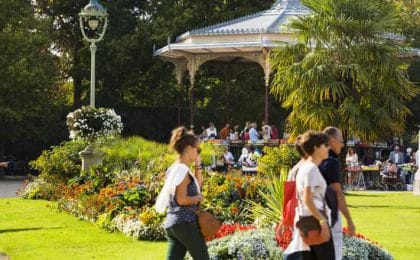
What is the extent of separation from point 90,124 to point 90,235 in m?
9.04

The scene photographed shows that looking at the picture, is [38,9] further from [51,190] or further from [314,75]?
[314,75]

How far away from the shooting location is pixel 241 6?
154ft

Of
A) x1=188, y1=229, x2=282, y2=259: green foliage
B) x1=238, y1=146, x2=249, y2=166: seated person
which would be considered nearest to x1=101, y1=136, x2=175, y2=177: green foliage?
x1=238, y1=146, x2=249, y2=166: seated person

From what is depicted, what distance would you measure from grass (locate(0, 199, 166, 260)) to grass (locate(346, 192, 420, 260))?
3728mm

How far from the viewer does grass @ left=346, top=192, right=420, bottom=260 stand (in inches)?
587

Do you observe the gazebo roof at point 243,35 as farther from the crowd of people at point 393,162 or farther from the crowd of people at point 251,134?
the crowd of people at point 393,162

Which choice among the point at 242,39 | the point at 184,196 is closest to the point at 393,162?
the point at 242,39

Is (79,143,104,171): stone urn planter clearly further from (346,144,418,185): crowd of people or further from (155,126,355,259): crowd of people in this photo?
(155,126,355,259): crowd of people

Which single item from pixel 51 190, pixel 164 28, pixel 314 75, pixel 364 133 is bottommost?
pixel 51 190

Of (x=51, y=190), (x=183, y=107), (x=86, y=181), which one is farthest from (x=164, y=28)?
(x=86, y=181)

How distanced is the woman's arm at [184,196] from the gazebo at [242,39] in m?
24.4

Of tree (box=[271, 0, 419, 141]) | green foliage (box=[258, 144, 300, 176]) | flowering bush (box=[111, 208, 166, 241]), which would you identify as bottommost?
flowering bush (box=[111, 208, 166, 241])

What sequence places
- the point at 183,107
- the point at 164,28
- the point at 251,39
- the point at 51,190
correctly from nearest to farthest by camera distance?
the point at 51,190
the point at 251,39
the point at 164,28
the point at 183,107

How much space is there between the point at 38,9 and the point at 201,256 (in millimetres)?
39239
